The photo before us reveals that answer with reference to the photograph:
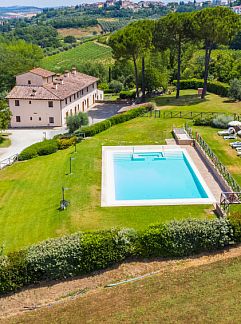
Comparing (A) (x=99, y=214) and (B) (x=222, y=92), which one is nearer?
(A) (x=99, y=214)

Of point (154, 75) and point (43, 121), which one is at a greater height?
point (154, 75)

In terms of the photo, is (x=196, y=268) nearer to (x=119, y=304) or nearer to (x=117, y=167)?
(x=119, y=304)

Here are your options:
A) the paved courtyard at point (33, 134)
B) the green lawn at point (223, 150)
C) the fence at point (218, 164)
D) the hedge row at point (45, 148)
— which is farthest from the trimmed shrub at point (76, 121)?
the green lawn at point (223, 150)

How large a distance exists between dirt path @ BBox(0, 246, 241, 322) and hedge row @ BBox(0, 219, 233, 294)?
1.01ft

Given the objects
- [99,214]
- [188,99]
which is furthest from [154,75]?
[99,214]

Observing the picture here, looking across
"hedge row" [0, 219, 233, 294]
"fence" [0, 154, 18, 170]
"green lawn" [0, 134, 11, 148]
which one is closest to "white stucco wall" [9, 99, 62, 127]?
"green lawn" [0, 134, 11, 148]

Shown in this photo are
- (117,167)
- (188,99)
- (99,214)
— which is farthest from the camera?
(188,99)

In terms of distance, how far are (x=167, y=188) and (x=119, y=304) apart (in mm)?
13228

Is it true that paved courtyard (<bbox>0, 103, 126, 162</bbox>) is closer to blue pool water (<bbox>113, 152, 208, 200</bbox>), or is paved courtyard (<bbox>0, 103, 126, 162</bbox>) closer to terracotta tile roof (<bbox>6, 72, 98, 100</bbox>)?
terracotta tile roof (<bbox>6, 72, 98, 100</bbox>)

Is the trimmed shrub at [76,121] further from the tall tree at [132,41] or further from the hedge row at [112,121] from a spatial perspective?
the tall tree at [132,41]

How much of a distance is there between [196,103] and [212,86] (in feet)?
26.0

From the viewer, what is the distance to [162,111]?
1826 inches

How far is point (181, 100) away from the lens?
174 feet

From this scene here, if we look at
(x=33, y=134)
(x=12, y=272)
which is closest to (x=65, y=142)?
(x=33, y=134)
